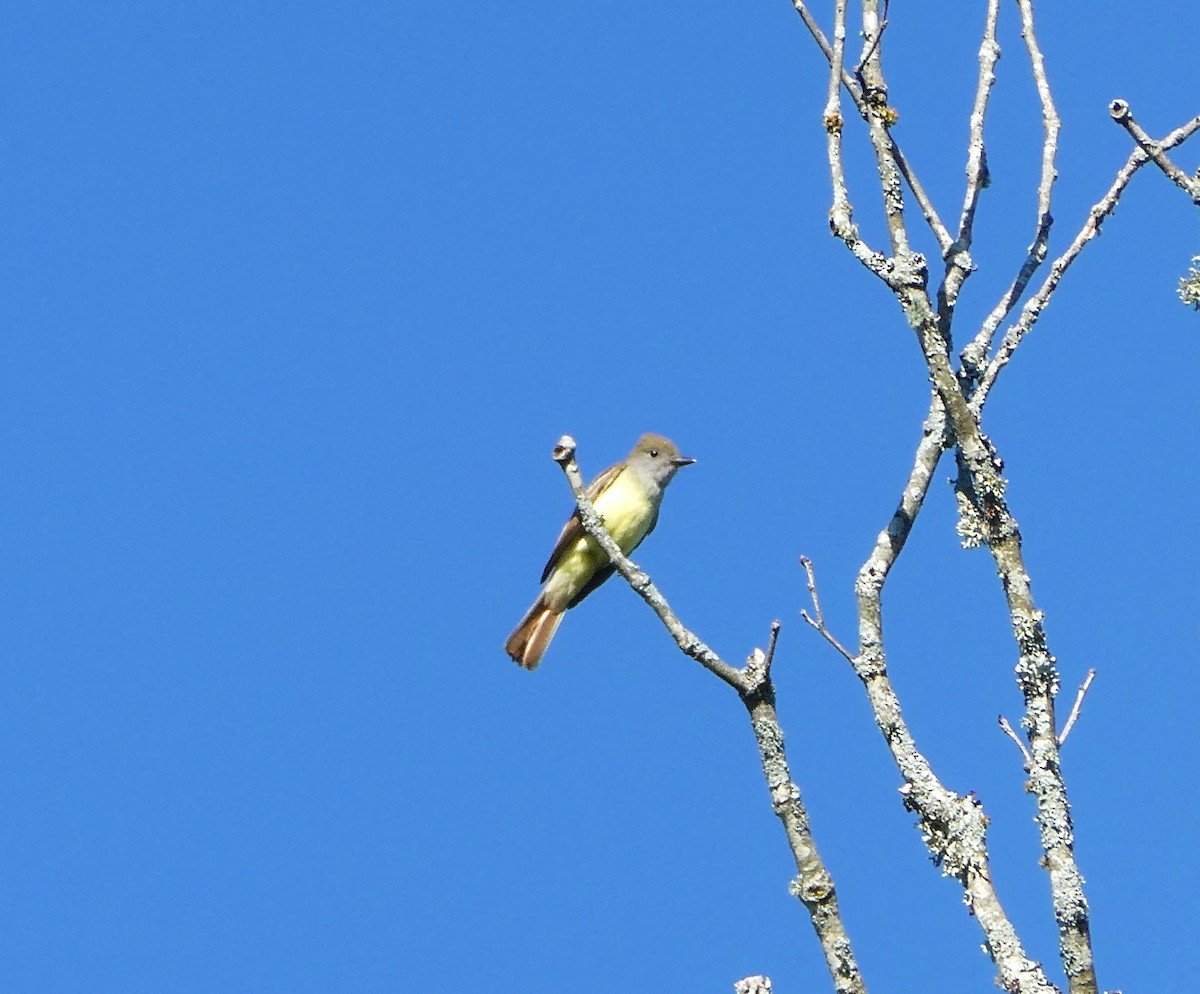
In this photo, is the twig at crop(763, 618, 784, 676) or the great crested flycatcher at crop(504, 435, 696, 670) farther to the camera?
the great crested flycatcher at crop(504, 435, 696, 670)

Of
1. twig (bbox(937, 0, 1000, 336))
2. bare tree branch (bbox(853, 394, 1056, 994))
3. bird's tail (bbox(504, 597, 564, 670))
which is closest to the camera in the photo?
bare tree branch (bbox(853, 394, 1056, 994))

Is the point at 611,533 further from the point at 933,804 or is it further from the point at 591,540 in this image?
the point at 933,804

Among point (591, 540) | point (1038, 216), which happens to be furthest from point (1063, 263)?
point (591, 540)

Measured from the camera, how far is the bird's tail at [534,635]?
10836 mm

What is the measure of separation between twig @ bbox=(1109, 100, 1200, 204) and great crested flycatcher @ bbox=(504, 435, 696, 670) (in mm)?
5445

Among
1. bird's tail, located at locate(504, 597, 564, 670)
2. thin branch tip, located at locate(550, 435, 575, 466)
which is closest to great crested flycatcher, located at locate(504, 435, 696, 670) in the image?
bird's tail, located at locate(504, 597, 564, 670)

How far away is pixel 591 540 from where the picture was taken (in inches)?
413

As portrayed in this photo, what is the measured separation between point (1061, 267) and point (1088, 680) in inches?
56.7

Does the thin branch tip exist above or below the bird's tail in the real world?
below

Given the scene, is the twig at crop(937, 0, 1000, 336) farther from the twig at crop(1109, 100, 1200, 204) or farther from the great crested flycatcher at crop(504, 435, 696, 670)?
the great crested flycatcher at crop(504, 435, 696, 670)

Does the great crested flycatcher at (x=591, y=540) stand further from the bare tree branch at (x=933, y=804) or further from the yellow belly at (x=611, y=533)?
the bare tree branch at (x=933, y=804)

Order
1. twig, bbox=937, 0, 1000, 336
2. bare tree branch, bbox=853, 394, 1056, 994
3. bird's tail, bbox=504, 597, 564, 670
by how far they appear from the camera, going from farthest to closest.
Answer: bird's tail, bbox=504, 597, 564, 670 → twig, bbox=937, 0, 1000, 336 → bare tree branch, bbox=853, 394, 1056, 994

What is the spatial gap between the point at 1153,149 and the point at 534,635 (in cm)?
627

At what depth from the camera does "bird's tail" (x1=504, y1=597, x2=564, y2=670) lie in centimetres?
1084
